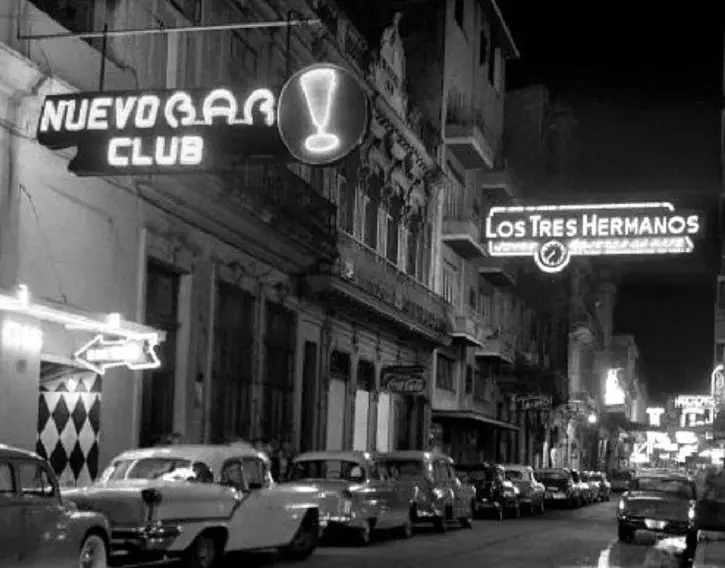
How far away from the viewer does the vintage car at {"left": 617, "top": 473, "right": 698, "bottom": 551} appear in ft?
87.3

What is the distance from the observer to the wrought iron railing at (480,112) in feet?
156

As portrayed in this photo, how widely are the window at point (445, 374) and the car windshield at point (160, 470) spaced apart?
99.9 ft

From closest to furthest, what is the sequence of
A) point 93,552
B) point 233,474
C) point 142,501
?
point 93,552 → point 142,501 → point 233,474

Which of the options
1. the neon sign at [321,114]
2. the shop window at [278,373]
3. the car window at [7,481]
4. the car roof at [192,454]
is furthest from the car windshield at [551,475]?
the car window at [7,481]

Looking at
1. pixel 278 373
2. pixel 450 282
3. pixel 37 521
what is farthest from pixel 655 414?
pixel 37 521

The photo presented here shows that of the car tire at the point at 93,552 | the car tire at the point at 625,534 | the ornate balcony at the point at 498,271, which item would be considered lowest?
the car tire at the point at 625,534

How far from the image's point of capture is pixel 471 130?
46.8m

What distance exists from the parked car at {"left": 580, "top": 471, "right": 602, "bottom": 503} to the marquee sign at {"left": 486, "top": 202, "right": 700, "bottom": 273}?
2136 cm

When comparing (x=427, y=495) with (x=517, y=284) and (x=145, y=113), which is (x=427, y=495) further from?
(x=517, y=284)

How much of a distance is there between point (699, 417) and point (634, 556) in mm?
116014

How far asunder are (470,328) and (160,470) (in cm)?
3232

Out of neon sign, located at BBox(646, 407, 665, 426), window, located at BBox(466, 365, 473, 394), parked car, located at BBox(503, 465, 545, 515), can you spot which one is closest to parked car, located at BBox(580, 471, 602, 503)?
window, located at BBox(466, 365, 473, 394)

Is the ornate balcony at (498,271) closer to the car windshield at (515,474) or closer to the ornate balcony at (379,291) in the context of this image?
the ornate balcony at (379,291)

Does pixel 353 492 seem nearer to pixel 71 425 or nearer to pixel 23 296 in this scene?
pixel 71 425
